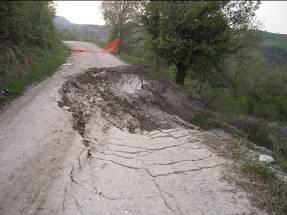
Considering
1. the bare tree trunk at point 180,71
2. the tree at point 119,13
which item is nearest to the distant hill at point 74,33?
the tree at point 119,13

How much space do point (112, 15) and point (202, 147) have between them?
63.7 ft

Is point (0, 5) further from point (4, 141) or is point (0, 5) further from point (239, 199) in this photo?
point (239, 199)

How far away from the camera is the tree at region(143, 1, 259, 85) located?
10.5 m

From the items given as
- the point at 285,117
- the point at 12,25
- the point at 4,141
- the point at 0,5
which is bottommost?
the point at 285,117

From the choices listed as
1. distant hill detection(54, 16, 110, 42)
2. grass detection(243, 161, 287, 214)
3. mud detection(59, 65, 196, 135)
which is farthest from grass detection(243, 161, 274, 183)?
distant hill detection(54, 16, 110, 42)

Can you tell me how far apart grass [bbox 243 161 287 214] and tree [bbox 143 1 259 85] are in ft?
23.4

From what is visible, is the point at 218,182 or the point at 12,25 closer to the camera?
the point at 218,182

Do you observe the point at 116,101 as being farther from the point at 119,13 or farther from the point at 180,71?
the point at 119,13

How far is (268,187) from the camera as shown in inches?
157

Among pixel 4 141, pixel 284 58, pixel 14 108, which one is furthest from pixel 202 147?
pixel 284 58

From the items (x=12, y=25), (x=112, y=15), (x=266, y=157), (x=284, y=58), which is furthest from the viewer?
(x=284, y=58)

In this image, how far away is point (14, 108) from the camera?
6195 millimetres

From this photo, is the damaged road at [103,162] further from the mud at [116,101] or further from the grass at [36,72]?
the grass at [36,72]

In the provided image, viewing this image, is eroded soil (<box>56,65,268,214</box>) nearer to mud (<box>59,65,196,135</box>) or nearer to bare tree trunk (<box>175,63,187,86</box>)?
mud (<box>59,65,196,135</box>)
